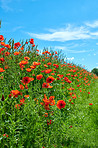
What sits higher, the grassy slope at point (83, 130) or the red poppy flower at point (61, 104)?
the red poppy flower at point (61, 104)

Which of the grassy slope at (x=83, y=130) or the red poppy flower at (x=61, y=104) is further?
the grassy slope at (x=83, y=130)

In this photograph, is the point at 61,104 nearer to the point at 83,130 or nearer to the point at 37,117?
the point at 37,117

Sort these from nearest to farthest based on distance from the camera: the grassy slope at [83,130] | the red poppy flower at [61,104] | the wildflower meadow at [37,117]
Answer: the wildflower meadow at [37,117] < the red poppy flower at [61,104] < the grassy slope at [83,130]

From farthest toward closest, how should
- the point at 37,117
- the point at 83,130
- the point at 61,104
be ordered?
the point at 83,130 < the point at 61,104 < the point at 37,117

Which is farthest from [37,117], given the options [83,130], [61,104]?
[83,130]

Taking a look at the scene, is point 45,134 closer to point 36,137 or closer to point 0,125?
point 36,137

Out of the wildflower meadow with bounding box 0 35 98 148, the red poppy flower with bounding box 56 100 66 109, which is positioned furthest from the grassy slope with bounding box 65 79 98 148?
the red poppy flower with bounding box 56 100 66 109

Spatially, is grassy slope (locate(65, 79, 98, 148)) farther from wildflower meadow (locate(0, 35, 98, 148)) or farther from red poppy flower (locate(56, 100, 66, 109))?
red poppy flower (locate(56, 100, 66, 109))

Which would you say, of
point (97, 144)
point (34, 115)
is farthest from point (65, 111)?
point (34, 115)

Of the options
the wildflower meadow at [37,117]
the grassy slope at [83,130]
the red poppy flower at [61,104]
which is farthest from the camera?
the grassy slope at [83,130]

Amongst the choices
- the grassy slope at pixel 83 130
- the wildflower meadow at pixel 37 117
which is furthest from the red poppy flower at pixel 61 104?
the grassy slope at pixel 83 130

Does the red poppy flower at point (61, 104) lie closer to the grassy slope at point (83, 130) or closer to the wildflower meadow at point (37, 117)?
the wildflower meadow at point (37, 117)

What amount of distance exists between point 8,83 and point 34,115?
0.96 metres

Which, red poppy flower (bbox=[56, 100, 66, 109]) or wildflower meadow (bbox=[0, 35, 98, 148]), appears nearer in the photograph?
wildflower meadow (bbox=[0, 35, 98, 148])
